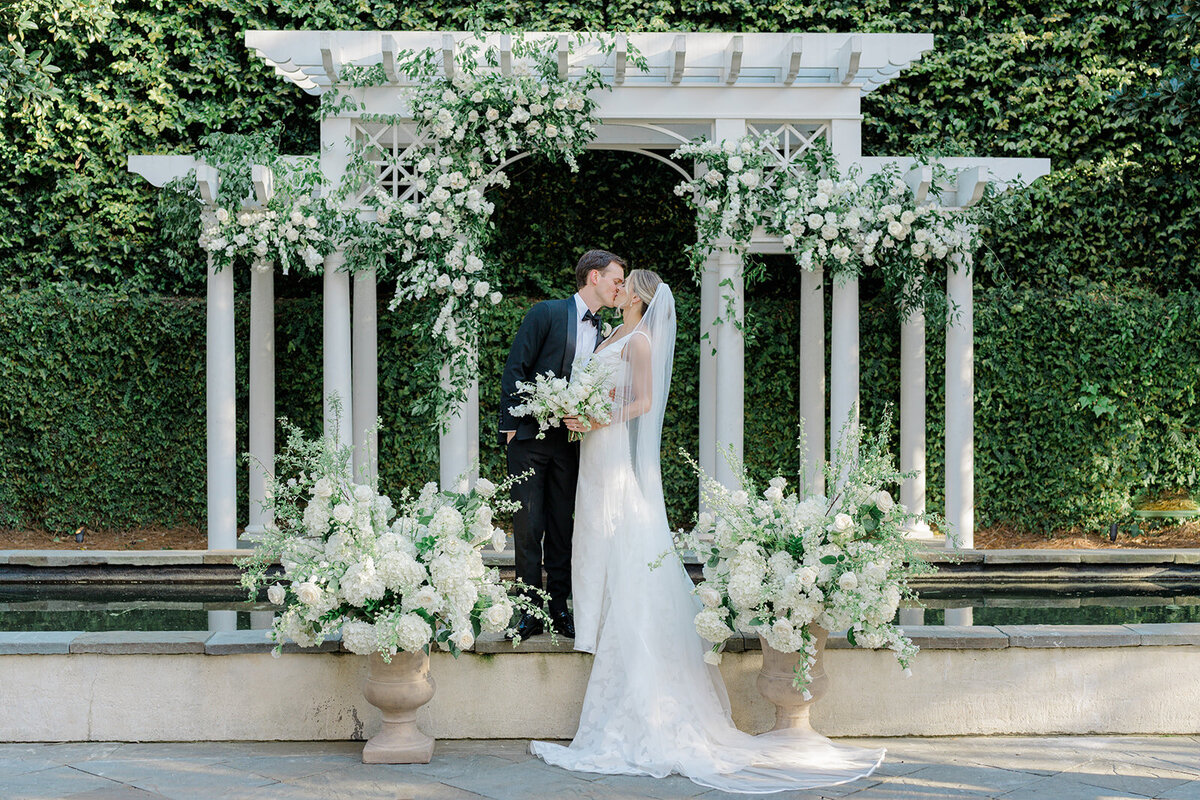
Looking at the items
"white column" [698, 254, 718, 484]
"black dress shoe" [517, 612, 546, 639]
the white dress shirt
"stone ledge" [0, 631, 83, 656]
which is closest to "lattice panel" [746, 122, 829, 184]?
"white column" [698, 254, 718, 484]

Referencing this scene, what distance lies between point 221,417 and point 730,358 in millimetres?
3563

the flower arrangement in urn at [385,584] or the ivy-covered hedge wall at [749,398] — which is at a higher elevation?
the ivy-covered hedge wall at [749,398]

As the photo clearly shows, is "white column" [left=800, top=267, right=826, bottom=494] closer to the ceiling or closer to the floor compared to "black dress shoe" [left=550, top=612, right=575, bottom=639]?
closer to the ceiling

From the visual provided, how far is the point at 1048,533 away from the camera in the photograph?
30.9 ft

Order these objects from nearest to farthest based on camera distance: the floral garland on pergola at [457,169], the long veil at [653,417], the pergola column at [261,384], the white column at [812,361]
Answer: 1. the long veil at [653,417]
2. the floral garland on pergola at [457,169]
3. the pergola column at [261,384]
4. the white column at [812,361]

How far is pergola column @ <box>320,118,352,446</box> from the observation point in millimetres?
7605

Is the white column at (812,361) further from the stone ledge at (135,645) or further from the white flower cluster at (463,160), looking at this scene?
the stone ledge at (135,645)

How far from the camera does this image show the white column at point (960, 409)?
26.5 feet

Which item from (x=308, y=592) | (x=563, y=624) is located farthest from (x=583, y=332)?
(x=308, y=592)

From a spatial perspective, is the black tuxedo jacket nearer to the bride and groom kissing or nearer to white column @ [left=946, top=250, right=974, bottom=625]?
the bride and groom kissing

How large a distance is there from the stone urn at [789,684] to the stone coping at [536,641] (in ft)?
0.58

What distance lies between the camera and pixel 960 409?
8.12 meters

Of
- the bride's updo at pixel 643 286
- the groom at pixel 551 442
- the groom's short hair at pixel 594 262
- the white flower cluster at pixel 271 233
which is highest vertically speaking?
the white flower cluster at pixel 271 233

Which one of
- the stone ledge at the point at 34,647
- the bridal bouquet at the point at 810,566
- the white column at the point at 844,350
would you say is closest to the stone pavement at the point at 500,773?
the stone ledge at the point at 34,647
